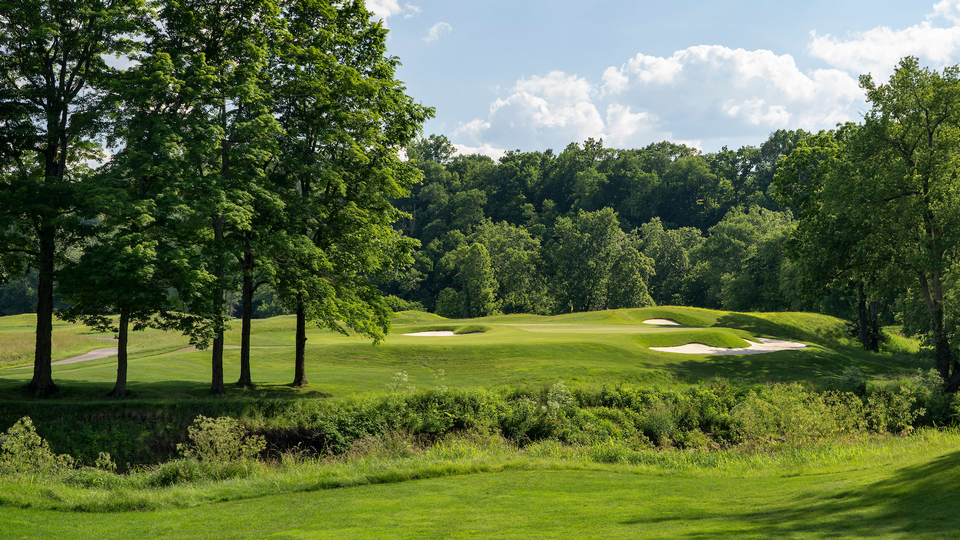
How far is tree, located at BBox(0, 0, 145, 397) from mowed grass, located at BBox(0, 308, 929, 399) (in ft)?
13.3

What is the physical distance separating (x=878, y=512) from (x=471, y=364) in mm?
20097

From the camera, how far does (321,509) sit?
9.97 m

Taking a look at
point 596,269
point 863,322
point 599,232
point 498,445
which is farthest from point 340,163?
point 599,232

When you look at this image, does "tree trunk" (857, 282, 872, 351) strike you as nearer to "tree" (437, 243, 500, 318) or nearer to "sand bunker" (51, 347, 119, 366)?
"tree" (437, 243, 500, 318)

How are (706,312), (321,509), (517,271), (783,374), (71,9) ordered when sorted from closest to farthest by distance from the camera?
(321,509)
(71,9)
(783,374)
(706,312)
(517,271)

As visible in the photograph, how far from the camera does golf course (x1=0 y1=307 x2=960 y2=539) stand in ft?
27.8

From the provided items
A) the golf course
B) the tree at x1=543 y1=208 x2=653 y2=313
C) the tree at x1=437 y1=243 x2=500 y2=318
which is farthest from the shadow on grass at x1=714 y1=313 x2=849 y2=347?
the tree at x1=437 y1=243 x2=500 y2=318

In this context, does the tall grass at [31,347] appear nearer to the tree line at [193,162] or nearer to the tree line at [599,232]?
the tree line at [193,162]

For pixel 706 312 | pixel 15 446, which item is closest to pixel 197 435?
pixel 15 446

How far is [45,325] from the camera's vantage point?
738 inches

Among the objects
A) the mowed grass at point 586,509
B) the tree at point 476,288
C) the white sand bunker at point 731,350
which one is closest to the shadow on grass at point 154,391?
the mowed grass at point 586,509

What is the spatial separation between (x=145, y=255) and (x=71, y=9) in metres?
8.30

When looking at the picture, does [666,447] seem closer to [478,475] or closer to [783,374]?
[478,475]

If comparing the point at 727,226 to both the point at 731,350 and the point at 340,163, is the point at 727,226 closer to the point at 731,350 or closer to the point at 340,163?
the point at 731,350
